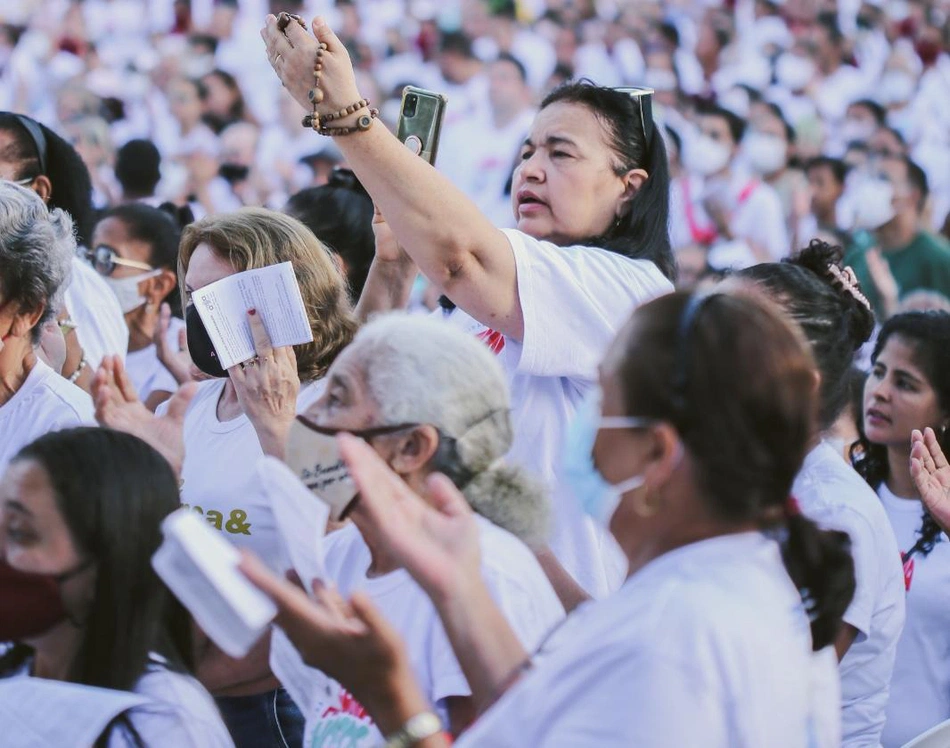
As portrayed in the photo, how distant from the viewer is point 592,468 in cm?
201

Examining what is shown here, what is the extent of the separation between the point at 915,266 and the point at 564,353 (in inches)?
246

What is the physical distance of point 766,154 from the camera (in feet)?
40.2

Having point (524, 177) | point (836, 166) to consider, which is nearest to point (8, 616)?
point (524, 177)

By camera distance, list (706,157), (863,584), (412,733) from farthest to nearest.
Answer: (706,157) < (863,584) < (412,733)

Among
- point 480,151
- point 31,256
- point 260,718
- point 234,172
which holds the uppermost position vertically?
point 31,256

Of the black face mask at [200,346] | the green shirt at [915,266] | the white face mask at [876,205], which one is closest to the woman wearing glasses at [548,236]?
the black face mask at [200,346]

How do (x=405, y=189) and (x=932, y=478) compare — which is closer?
(x=405, y=189)

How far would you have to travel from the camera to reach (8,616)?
2287 mm

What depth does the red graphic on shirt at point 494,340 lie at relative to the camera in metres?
3.42

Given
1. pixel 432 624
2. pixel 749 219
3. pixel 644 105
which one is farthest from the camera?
pixel 749 219

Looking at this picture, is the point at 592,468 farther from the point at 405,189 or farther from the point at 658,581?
the point at 405,189

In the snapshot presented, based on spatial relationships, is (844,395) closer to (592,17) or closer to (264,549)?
(264,549)

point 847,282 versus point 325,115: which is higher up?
point 325,115

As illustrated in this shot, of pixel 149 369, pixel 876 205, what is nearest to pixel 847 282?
pixel 149 369
